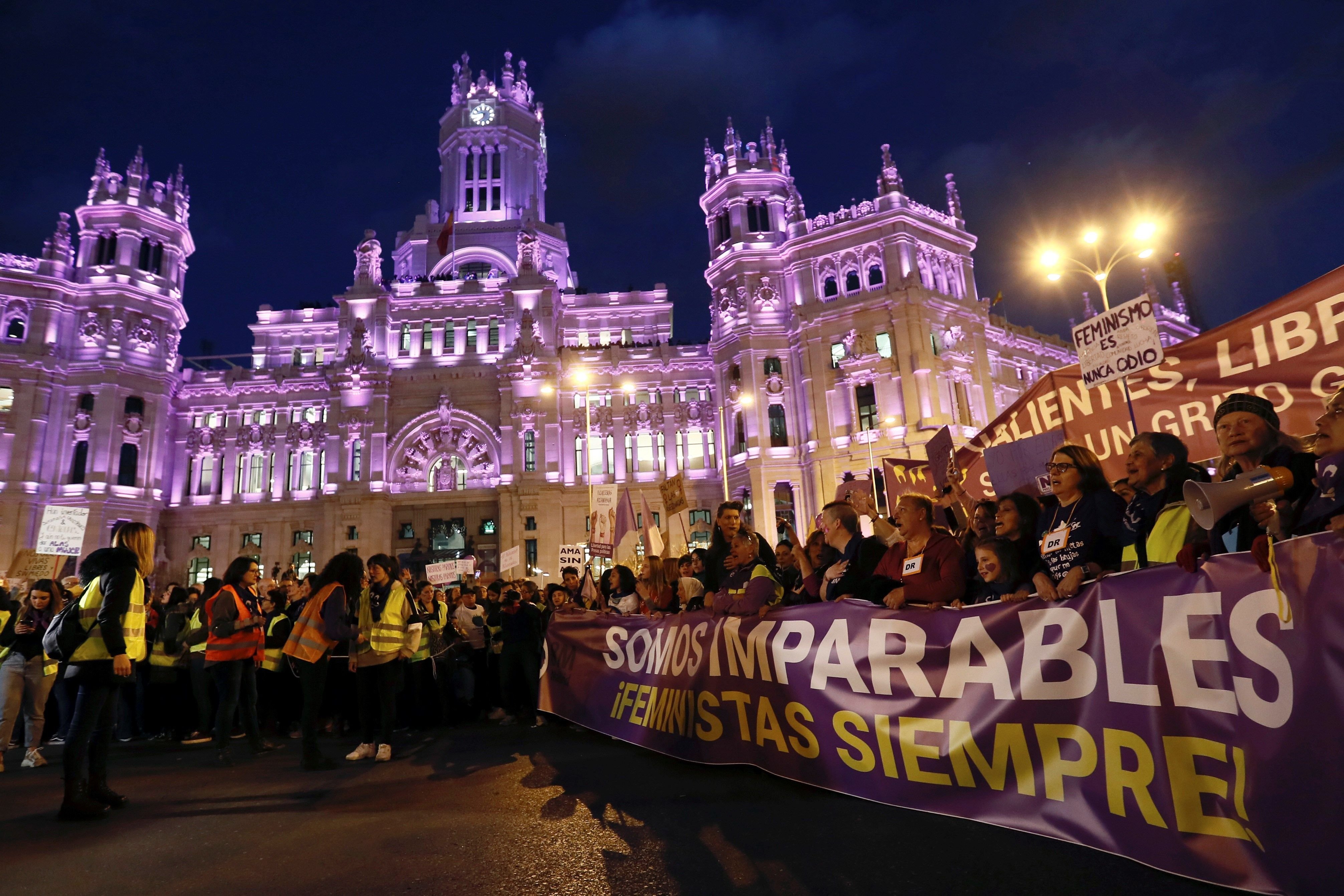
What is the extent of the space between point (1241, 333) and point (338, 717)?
12.5 m

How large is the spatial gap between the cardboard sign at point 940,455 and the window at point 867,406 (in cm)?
2740

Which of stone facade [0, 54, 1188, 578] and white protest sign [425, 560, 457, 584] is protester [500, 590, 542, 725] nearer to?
white protest sign [425, 560, 457, 584]

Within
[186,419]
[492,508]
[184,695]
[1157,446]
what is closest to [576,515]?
[492,508]

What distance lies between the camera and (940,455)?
12492 mm

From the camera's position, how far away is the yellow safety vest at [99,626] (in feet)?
21.5

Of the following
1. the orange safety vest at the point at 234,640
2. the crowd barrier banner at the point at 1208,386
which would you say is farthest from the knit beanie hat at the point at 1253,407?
the orange safety vest at the point at 234,640

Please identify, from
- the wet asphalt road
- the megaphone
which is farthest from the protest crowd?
the wet asphalt road

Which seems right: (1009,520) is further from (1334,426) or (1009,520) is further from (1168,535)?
(1334,426)

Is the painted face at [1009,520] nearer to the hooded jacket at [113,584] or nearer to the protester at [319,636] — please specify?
the protester at [319,636]

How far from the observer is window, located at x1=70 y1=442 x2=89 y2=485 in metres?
43.0

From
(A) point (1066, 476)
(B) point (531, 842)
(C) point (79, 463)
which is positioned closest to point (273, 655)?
(B) point (531, 842)

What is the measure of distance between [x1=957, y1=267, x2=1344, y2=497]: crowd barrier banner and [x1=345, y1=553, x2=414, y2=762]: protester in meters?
8.14

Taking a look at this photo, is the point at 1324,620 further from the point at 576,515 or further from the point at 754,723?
the point at 576,515

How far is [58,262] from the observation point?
149ft
